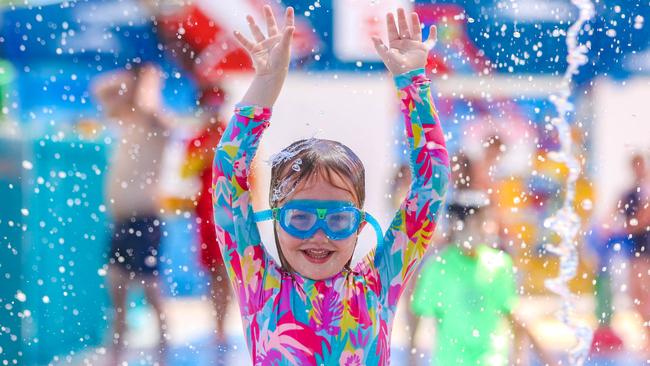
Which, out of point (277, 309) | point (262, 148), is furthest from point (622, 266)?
point (277, 309)

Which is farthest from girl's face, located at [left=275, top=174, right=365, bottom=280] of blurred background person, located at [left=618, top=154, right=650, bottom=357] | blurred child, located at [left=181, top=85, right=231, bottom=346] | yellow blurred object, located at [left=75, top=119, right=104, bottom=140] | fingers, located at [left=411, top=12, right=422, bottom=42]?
blurred background person, located at [left=618, top=154, right=650, bottom=357]

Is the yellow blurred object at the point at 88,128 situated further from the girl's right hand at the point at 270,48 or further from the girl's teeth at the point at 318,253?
the girl's teeth at the point at 318,253

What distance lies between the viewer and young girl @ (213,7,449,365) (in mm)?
1776

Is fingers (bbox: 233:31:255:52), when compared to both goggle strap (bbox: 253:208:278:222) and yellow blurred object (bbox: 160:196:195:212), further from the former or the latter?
yellow blurred object (bbox: 160:196:195:212)

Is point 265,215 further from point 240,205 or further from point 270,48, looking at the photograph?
point 270,48

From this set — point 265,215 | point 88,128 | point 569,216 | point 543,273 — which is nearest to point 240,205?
point 265,215

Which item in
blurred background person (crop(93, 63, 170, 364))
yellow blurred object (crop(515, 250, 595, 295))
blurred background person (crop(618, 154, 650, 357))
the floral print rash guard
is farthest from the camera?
blurred background person (crop(618, 154, 650, 357))

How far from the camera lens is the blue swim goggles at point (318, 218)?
69.8 inches

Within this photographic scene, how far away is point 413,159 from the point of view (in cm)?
184

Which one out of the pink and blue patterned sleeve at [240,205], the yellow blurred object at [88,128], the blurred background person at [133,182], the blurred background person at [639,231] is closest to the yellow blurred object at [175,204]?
the blurred background person at [133,182]

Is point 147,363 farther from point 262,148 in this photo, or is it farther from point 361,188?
point 361,188

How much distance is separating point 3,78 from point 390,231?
195 cm

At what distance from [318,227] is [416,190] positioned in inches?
9.5

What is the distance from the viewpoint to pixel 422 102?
1825 mm
